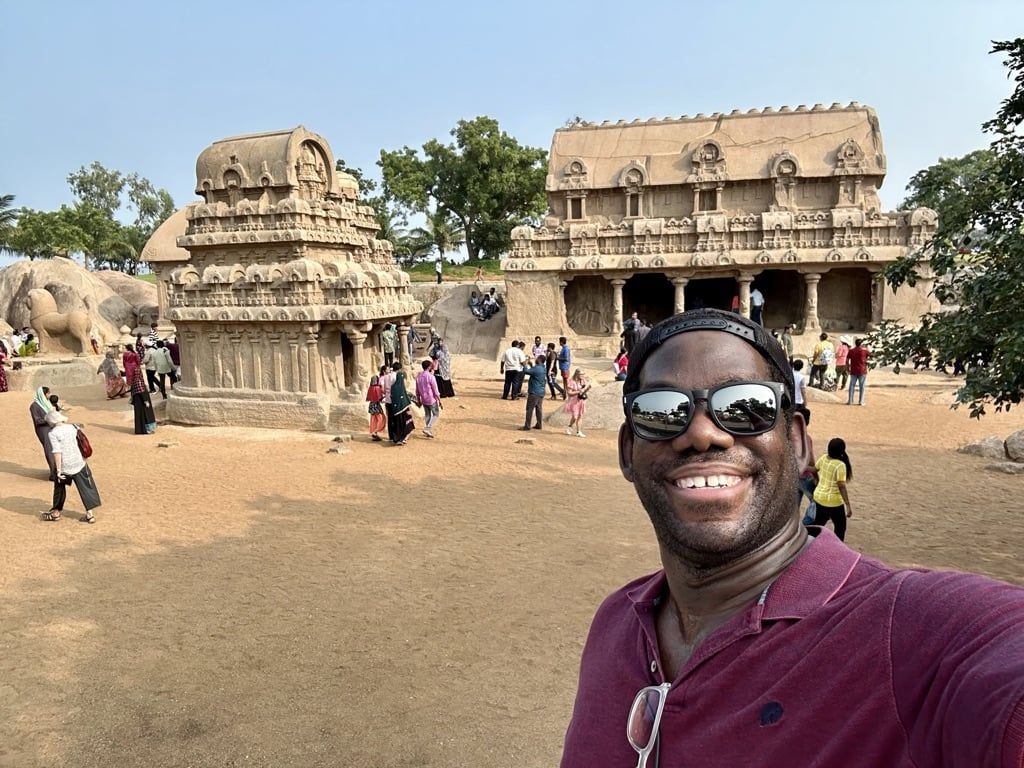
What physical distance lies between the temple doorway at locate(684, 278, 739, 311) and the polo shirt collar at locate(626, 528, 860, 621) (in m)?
23.8

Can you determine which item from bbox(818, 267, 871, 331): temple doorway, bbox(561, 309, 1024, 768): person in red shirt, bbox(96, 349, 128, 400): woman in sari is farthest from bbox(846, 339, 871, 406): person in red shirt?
bbox(96, 349, 128, 400): woman in sari

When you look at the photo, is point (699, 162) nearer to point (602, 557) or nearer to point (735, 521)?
point (602, 557)

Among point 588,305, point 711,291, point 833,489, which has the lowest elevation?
point 833,489

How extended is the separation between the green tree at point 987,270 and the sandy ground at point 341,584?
2216 millimetres

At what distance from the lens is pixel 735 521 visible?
4.40 feet

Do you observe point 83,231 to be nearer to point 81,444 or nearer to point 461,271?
point 461,271

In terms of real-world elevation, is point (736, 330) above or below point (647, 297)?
below

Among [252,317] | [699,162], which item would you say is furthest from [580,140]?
[252,317]

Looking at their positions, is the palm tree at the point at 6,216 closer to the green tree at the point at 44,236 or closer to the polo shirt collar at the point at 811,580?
the green tree at the point at 44,236

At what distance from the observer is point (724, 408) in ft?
4.62

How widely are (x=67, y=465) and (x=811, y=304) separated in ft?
63.1

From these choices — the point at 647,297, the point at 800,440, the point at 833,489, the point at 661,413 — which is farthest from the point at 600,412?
the point at 647,297

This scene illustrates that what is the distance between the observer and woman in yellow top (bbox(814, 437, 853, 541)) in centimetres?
604

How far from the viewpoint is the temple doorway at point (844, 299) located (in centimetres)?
2177
